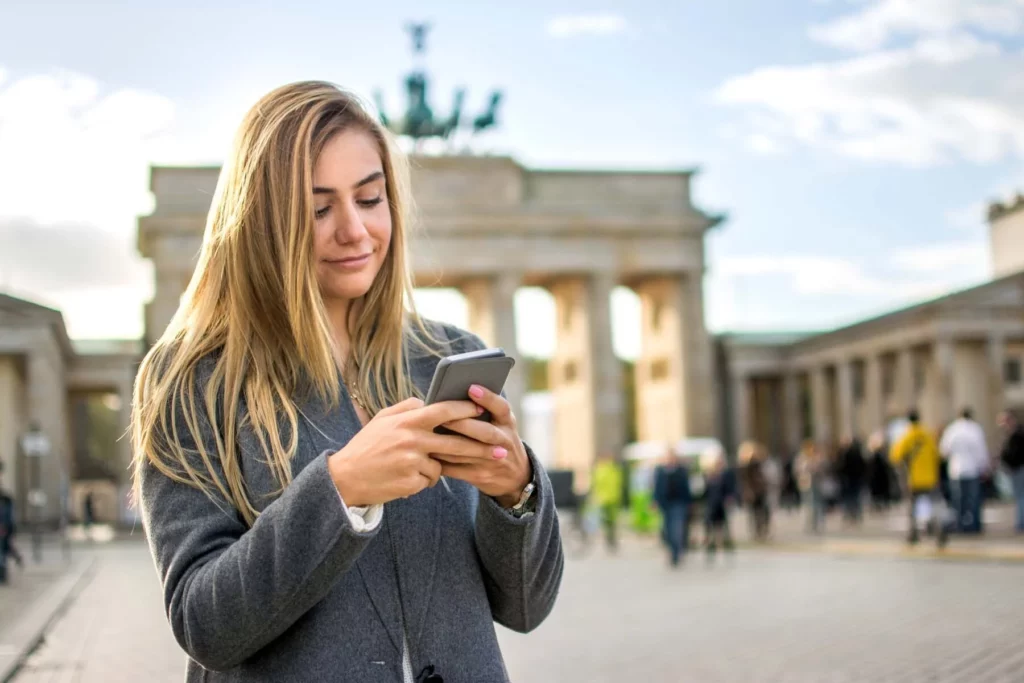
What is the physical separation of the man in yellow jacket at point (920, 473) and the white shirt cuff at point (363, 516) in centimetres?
1797

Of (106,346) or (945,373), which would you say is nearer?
(945,373)

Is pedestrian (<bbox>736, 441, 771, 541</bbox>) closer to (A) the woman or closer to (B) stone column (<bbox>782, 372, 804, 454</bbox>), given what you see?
(A) the woman

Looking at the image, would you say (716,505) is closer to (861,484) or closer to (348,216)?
(861,484)

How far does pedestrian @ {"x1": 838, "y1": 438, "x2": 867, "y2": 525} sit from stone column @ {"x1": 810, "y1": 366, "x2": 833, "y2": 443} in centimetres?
3334

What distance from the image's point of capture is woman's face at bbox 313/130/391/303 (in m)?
2.40

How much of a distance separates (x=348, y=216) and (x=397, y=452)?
536 millimetres

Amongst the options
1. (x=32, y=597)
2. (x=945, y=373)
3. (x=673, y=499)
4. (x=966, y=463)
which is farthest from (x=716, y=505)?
(x=945, y=373)

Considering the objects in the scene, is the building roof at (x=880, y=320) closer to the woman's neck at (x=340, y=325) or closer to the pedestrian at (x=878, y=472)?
the pedestrian at (x=878, y=472)

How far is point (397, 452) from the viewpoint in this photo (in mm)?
2055

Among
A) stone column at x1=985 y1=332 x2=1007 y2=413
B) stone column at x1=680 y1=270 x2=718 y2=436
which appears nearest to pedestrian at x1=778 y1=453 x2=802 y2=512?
stone column at x1=985 y1=332 x2=1007 y2=413

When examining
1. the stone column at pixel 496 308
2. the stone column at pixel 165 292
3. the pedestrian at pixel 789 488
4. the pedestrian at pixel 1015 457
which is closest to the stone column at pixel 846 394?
the stone column at pixel 496 308

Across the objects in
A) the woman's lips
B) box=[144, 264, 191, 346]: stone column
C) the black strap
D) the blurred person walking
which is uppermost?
box=[144, 264, 191, 346]: stone column

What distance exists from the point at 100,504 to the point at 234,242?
171ft

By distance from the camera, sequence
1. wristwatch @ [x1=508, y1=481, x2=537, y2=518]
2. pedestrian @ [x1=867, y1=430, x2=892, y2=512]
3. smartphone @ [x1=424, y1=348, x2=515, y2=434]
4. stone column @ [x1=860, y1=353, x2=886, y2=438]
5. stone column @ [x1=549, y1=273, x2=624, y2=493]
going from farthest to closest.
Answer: stone column @ [x1=860, y1=353, x2=886, y2=438] < stone column @ [x1=549, y1=273, x2=624, y2=493] < pedestrian @ [x1=867, y1=430, x2=892, y2=512] < wristwatch @ [x1=508, y1=481, x2=537, y2=518] < smartphone @ [x1=424, y1=348, x2=515, y2=434]
